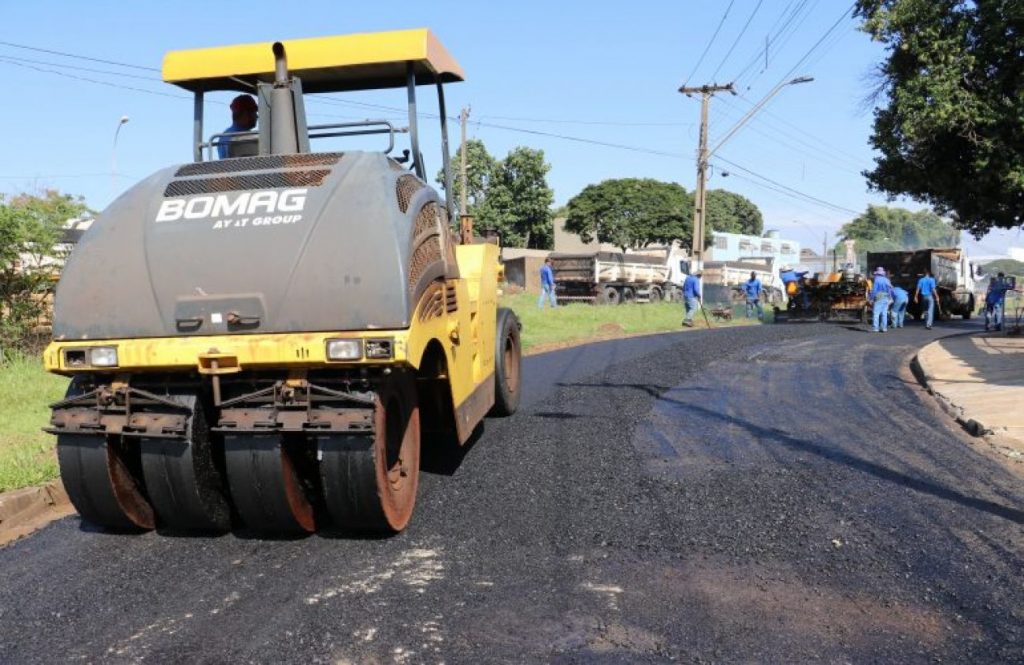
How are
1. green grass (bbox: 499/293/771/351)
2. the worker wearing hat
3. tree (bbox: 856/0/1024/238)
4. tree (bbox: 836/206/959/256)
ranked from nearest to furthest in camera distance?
the worker wearing hat
tree (bbox: 856/0/1024/238)
green grass (bbox: 499/293/771/351)
tree (bbox: 836/206/959/256)

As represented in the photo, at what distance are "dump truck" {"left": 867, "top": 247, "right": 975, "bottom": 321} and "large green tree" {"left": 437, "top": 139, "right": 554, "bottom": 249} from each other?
82.2 ft

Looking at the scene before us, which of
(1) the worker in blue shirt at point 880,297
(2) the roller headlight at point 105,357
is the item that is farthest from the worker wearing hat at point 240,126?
(1) the worker in blue shirt at point 880,297

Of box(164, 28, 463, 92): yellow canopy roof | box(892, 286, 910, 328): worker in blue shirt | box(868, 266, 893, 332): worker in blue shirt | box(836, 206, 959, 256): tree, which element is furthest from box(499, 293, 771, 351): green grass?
box(836, 206, 959, 256): tree

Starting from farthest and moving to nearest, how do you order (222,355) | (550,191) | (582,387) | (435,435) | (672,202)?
(672,202) → (550,191) → (582,387) → (435,435) → (222,355)

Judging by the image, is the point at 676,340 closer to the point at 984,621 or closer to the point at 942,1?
the point at 942,1

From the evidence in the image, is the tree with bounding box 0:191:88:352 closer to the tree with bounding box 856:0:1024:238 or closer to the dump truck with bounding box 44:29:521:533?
the dump truck with bounding box 44:29:521:533

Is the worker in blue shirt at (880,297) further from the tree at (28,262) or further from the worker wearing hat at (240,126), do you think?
the worker wearing hat at (240,126)

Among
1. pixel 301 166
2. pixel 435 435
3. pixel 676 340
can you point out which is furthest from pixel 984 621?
pixel 676 340

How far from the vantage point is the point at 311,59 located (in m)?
5.72

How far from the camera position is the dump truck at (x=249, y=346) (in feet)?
13.1

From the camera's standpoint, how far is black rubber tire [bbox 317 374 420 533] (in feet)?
13.3

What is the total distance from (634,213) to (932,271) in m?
29.4

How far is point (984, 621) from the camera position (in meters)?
3.46

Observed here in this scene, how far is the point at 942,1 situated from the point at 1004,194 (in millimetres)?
4154
